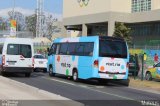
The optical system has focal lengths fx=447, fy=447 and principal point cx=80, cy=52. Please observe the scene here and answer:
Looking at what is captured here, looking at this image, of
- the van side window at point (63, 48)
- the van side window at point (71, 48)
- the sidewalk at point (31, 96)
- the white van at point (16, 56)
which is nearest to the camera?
the sidewalk at point (31, 96)

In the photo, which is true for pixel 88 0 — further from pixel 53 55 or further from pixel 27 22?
pixel 27 22

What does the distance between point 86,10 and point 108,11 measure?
26.6ft

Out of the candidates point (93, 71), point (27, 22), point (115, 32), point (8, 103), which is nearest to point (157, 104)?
point (8, 103)

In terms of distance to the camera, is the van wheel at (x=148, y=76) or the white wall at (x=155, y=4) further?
the white wall at (x=155, y=4)

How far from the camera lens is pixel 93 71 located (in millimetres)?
24312

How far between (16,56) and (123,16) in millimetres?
34073

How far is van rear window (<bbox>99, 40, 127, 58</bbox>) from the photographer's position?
24.4 metres

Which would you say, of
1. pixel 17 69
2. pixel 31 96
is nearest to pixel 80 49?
pixel 17 69

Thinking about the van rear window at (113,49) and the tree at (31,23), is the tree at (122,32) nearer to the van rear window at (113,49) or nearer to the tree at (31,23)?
the van rear window at (113,49)

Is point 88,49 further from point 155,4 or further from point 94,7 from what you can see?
point 94,7

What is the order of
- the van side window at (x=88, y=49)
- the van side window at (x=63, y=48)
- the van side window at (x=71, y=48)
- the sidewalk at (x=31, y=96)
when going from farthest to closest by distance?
the van side window at (x=63, y=48)
the van side window at (x=71, y=48)
the van side window at (x=88, y=49)
the sidewalk at (x=31, y=96)

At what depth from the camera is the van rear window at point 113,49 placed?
24.4 meters

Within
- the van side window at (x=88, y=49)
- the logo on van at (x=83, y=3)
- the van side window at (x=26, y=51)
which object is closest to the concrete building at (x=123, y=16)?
the logo on van at (x=83, y=3)

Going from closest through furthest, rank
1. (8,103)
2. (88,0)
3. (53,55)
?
(8,103)
(53,55)
(88,0)
